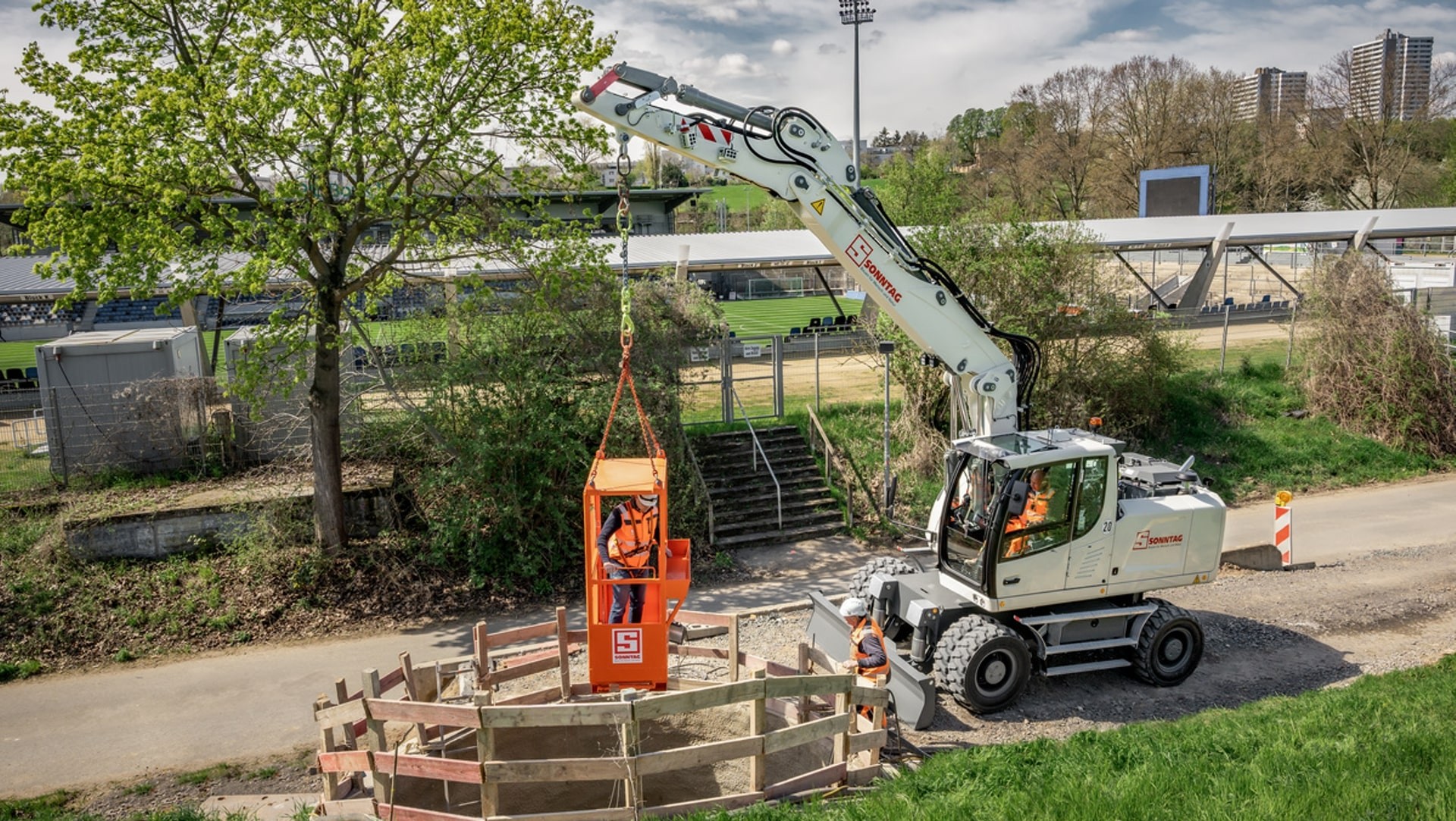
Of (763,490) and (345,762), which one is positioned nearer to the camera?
(345,762)

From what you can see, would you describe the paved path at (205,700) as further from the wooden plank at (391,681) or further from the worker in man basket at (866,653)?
the worker in man basket at (866,653)

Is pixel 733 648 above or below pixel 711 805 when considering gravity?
above

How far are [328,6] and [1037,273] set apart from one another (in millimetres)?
12729

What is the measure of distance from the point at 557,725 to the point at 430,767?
984mm

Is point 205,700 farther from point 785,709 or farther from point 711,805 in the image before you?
point 711,805

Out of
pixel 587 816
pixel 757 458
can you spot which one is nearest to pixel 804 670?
pixel 587 816

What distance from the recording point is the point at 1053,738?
10.1 m

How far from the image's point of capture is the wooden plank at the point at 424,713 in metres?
7.58

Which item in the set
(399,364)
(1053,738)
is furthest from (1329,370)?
(399,364)

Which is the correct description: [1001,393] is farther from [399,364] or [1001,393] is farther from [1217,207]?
[1217,207]

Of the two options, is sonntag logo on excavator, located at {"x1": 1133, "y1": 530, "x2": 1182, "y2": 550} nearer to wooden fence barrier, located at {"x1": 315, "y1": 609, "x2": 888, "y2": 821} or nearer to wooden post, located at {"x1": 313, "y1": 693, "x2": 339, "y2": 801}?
wooden fence barrier, located at {"x1": 315, "y1": 609, "x2": 888, "y2": 821}

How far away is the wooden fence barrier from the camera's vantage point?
7621mm

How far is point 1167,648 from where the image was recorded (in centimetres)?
1148

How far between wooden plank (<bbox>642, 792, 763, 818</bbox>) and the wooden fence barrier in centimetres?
1
